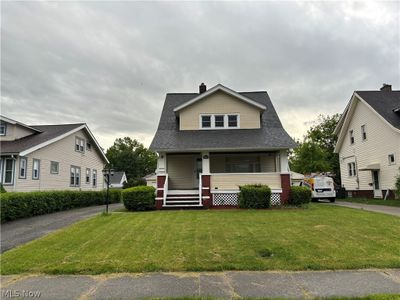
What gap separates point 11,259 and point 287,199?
12.2m

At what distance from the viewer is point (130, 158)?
214 ft

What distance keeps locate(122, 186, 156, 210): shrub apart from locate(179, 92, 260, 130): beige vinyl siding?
17.8 feet

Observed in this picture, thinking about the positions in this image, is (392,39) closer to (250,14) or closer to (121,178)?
(250,14)

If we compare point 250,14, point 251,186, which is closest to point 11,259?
point 251,186

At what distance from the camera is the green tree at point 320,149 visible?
35.0 metres

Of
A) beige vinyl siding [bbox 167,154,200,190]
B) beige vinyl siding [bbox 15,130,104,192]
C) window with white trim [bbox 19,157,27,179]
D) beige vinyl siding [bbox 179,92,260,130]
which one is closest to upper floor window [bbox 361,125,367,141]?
beige vinyl siding [bbox 179,92,260,130]

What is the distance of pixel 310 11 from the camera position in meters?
11.2

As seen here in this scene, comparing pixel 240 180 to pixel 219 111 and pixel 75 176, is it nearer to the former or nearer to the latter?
pixel 219 111

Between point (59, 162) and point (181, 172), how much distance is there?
33.8 ft

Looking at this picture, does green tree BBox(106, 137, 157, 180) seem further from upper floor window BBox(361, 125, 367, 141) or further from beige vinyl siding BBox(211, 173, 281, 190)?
beige vinyl siding BBox(211, 173, 281, 190)

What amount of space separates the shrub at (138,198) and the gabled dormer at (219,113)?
213 inches

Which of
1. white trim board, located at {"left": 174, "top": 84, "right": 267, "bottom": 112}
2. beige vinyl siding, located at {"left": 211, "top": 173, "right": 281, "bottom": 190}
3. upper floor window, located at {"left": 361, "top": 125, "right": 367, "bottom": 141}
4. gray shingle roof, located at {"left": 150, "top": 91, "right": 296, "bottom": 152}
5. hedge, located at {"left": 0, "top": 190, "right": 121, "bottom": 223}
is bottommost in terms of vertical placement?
hedge, located at {"left": 0, "top": 190, "right": 121, "bottom": 223}

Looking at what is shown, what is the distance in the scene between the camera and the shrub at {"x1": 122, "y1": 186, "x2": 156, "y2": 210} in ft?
43.5

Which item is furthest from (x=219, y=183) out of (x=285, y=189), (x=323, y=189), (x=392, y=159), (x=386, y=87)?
(x=386, y=87)
